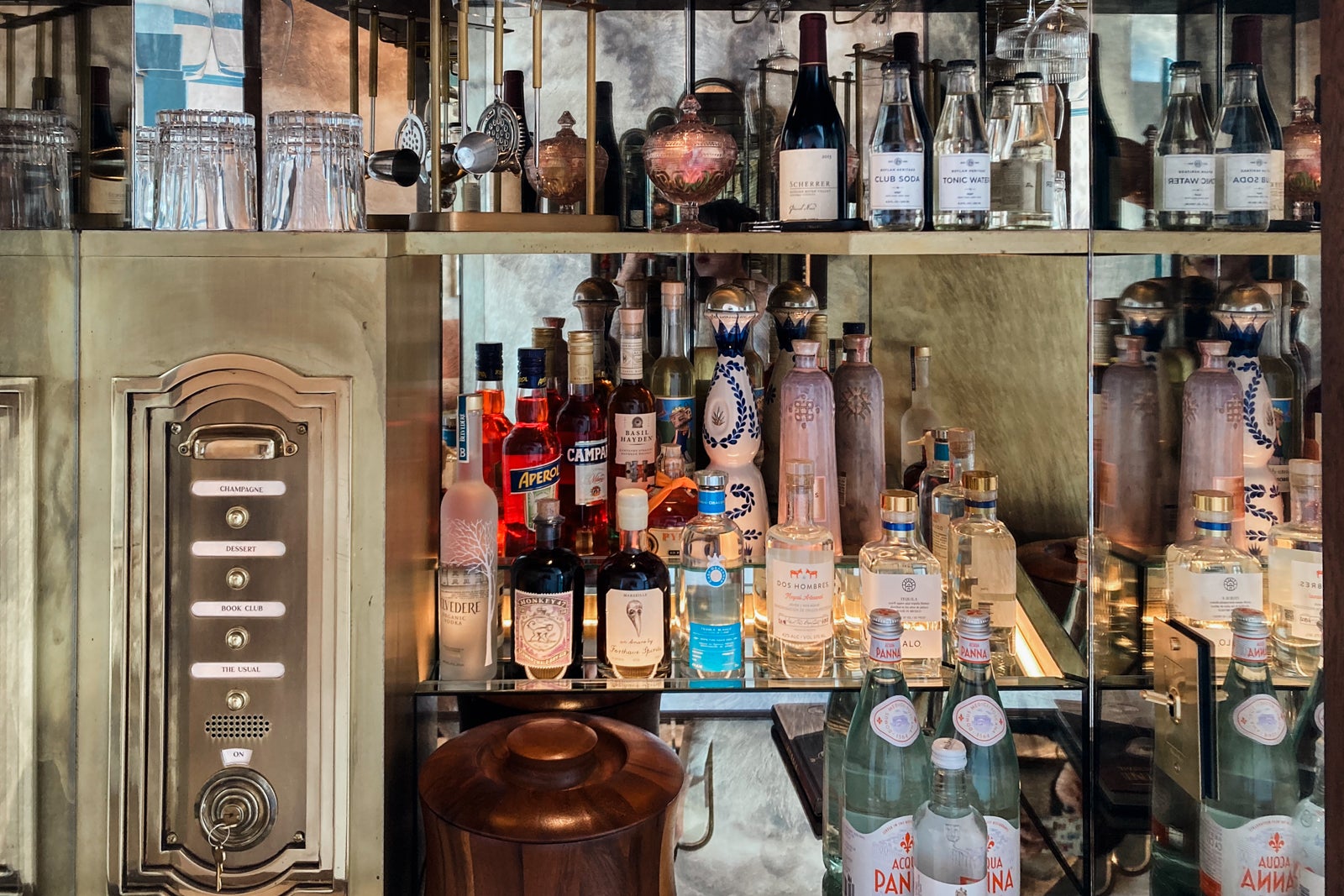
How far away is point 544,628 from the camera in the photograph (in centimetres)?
140

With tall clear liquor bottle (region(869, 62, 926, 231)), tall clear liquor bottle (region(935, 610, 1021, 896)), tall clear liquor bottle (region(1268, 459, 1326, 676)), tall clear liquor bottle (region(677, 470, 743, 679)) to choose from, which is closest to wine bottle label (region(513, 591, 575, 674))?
tall clear liquor bottle (region(677, 470, 743, 679))

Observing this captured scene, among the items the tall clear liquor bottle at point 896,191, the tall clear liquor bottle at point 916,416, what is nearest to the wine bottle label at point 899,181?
the tall clear liquor bottle at point 896,191

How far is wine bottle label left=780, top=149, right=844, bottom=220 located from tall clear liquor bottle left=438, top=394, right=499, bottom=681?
0.47 metres

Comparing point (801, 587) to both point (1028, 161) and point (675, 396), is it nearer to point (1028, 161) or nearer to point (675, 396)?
point (675, 396)

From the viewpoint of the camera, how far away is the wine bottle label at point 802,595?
1.40 meters

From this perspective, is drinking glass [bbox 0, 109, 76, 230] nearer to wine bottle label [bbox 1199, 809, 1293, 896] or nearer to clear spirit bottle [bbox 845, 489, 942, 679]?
clear spirit bottle [bbox 845, 489, 942, 679]

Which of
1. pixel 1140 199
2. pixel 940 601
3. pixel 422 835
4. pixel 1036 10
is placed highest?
pixel 1036 10

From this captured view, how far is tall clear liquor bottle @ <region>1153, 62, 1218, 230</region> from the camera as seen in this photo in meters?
1.29

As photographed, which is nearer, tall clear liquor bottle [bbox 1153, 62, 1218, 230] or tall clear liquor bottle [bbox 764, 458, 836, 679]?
tall clear liquor bottle [bbox 1153, 62, 1218, 230]

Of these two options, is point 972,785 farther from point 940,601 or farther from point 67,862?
point 67,862

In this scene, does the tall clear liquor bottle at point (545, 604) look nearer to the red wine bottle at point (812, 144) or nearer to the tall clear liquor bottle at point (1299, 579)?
the red wine bottle at point (812, 144)

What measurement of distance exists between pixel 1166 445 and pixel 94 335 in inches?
48.6

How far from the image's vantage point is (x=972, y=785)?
1.29 metres

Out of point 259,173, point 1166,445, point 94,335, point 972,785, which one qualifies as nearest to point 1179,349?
point 1166,445
